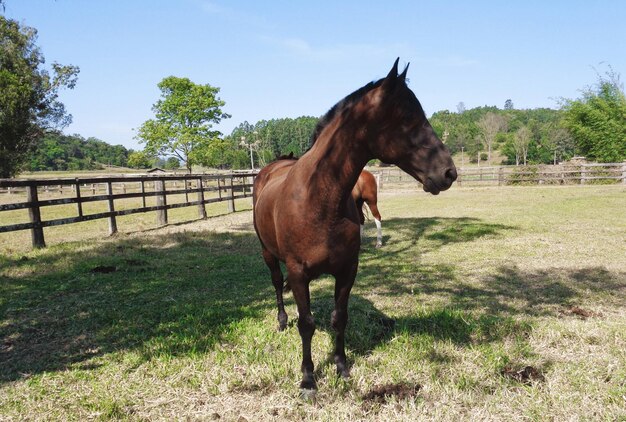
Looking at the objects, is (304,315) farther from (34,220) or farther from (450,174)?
(34,220)

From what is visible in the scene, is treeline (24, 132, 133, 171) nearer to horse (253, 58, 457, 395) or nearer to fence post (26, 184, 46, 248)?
fence post (26, 184, 46, 248)

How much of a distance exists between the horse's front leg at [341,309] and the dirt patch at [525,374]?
48.7 inches

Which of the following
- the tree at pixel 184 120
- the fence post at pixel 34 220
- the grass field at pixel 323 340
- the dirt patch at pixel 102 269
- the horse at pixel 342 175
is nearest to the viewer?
the horse at pixel 342 175

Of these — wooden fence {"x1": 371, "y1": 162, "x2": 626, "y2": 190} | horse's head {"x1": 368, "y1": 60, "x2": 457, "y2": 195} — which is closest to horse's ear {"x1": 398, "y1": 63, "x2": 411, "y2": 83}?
horse's head {"x1": 368, "y1": 60, "x2": 457, "y2": 195}

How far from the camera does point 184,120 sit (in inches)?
1795

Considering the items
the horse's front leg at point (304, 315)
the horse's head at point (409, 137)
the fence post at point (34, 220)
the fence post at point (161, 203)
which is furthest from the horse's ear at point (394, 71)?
the fence post at point (161, 203)

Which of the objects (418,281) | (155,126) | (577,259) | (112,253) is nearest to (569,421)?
(418,281)

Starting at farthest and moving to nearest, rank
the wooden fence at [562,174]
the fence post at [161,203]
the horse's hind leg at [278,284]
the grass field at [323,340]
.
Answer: the wooden fence at [562,174], the fence post at [161,203], the horse's hind leg at [278,284], the grass field at [323,340]

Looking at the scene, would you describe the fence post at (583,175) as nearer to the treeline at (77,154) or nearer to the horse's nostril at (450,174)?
the horse's nostril at (450,174)

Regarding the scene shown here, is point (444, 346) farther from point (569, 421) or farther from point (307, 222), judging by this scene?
point (307, 222)

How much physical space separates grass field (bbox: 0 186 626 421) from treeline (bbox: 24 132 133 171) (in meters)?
110

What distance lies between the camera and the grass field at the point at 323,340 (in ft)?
8.96

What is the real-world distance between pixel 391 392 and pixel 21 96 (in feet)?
116

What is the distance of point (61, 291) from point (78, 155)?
154 metres
